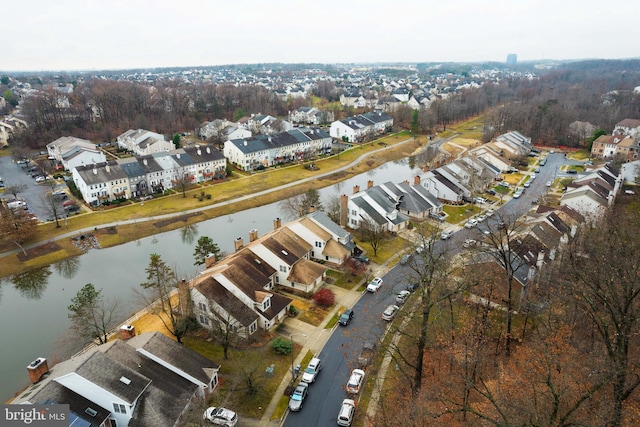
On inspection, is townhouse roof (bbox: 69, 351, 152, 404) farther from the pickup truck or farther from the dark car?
the dark car

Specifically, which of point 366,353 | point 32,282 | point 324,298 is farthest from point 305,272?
point 32,282

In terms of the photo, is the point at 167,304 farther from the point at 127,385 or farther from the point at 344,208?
the point at 344,208

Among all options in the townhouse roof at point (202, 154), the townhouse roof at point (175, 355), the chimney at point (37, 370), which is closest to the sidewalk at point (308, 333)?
the townhouse roof at point (175, 355)

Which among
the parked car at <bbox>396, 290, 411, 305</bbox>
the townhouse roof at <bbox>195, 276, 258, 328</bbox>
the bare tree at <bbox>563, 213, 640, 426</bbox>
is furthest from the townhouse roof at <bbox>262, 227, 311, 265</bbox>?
the bare tree at <bbox>563, 213, 640, 426</bbox>

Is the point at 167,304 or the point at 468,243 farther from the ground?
the point at 468,243

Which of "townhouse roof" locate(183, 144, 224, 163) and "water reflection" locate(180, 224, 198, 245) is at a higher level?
"townhouse roof" locate(183, 144, 224, 163)
